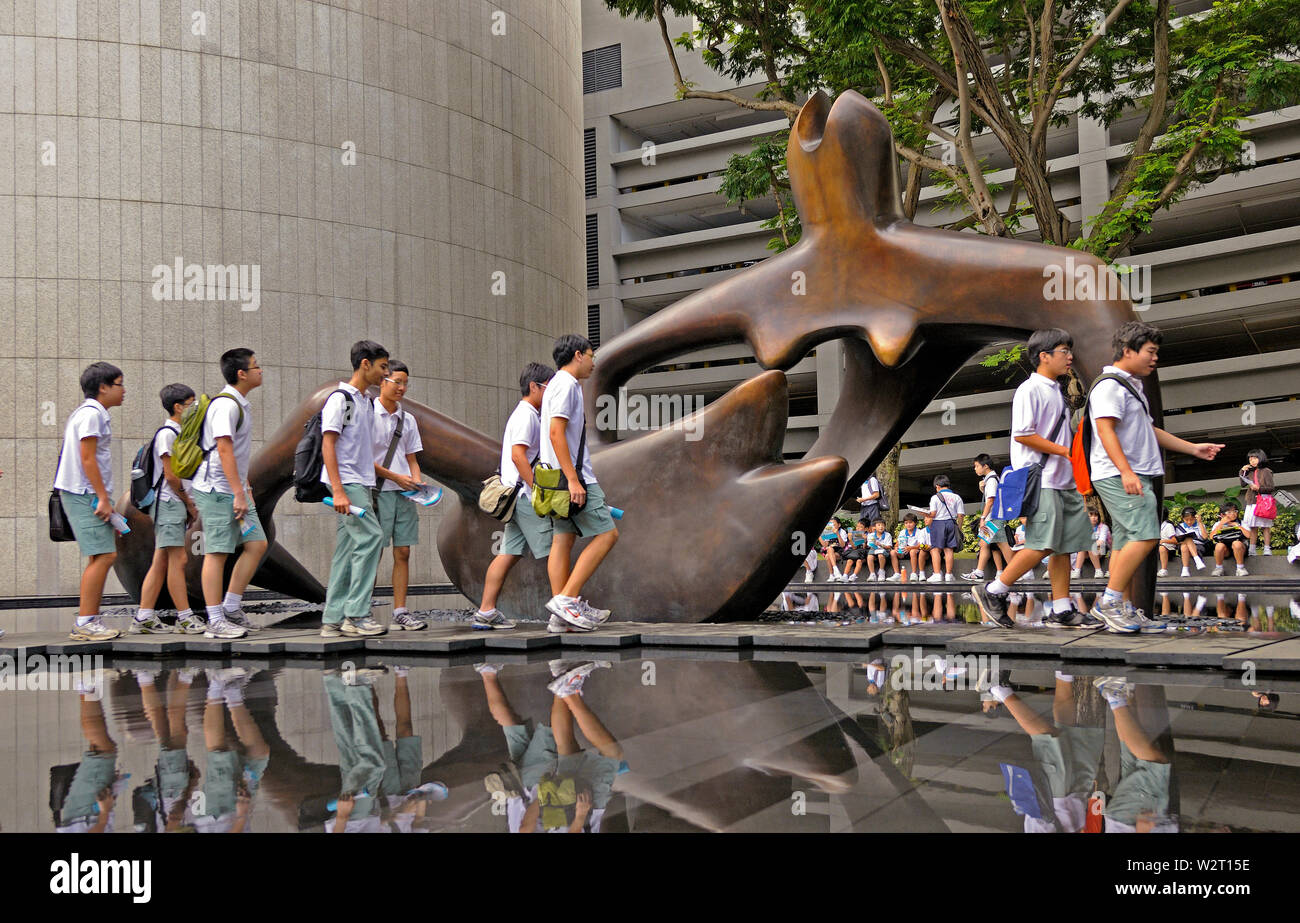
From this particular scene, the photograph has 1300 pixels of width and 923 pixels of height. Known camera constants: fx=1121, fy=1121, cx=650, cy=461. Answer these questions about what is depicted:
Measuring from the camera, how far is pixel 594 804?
2.70 m

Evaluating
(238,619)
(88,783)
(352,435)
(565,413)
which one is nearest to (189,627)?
(238,619)

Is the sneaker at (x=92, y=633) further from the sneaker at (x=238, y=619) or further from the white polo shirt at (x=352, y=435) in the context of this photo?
the white polo shirt at (x=352, y=435)

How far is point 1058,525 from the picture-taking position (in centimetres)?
647

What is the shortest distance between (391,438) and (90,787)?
4.85 metres

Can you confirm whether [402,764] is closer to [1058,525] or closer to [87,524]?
[1058,525]

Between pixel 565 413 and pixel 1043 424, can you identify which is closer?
pixel 1043 424

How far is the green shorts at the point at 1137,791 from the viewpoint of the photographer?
98.4 inches

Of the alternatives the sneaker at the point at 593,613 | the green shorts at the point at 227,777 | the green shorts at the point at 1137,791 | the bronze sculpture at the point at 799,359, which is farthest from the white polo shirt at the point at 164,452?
the green shorts at the point at 1137,791

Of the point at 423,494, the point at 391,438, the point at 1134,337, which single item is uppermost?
the point at 1134,337

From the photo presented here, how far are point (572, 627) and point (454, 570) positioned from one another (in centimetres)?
245

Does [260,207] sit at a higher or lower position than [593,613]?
higher

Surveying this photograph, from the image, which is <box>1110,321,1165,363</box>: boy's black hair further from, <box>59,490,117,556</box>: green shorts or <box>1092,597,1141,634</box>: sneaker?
<box>59,490,117,556</box>: green shorts

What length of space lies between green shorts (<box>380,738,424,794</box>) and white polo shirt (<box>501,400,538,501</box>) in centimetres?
364
